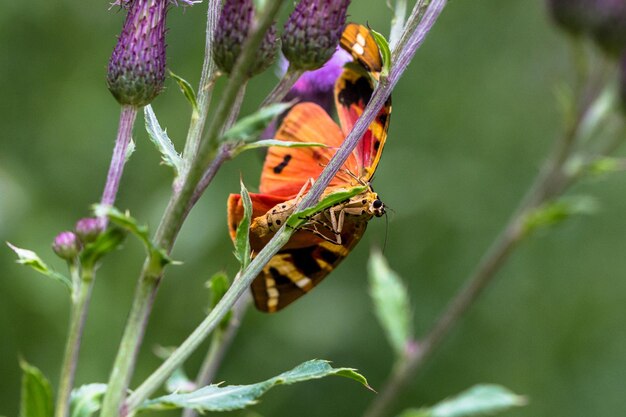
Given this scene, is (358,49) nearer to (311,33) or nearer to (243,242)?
(311,33)

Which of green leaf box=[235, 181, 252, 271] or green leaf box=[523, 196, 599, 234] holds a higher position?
green leaf box=[235, 181, 252, 271]

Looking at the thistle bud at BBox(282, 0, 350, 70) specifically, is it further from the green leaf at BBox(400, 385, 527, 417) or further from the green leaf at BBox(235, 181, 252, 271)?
the green leaf at BBox(400, 385, 527, 417)

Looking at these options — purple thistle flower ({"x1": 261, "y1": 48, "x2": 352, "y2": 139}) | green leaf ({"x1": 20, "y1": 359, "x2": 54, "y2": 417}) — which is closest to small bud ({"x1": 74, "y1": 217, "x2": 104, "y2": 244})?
green leaf ({"x1": 20, "y1": 359, "x2": 54, "y2": 417})

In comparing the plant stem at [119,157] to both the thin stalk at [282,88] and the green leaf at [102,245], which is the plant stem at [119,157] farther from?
the thin stalk at [282,88]

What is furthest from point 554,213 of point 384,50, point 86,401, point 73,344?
point 73,344

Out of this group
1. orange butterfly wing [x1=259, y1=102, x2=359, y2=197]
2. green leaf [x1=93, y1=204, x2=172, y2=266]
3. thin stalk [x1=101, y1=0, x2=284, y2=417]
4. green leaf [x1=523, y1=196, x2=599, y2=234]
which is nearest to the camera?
green leaf [x1=93, y1=204, x2=172, y2=266]

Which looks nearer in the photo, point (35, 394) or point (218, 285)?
point (35, 394)
